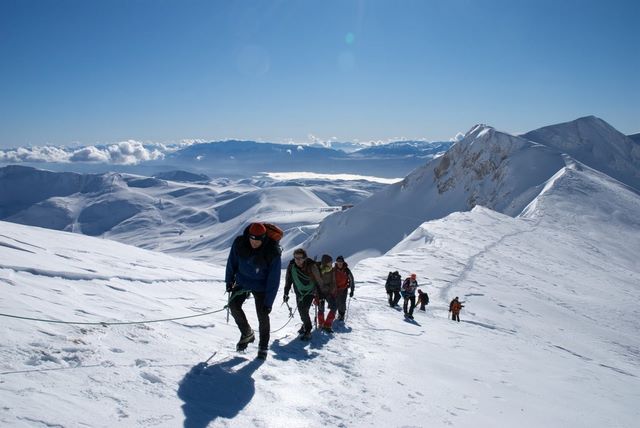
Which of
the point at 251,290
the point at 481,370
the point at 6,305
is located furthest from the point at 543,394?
the point at 6,305

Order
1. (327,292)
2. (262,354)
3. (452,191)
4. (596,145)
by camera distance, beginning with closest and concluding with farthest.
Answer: (262,354) < (327,292) < (452,191) < (596,145)

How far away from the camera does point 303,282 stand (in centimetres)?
830

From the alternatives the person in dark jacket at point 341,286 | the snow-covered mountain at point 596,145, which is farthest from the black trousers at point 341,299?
the snow-covered mountain at point 596,145

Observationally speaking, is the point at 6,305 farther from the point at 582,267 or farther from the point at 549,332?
the point at 582,267

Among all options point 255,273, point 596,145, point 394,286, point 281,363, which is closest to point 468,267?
point 394,286

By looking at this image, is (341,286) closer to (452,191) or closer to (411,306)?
(411,306)

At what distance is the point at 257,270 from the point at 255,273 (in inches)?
3.2

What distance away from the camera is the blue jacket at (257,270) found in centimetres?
646

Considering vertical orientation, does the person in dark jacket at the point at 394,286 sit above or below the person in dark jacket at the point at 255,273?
below

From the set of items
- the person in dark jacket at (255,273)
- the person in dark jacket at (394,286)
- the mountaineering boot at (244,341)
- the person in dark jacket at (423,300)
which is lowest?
the person in dark jacket at (423,300)

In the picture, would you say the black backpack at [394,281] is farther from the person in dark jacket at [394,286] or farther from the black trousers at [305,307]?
the black trousers at [305,307]

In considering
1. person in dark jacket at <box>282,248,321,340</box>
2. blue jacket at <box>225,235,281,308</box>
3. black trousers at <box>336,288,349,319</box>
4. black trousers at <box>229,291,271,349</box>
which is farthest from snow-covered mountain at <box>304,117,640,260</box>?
blue jacket at <box>225,235,281,308</box>

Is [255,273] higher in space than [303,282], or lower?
higher

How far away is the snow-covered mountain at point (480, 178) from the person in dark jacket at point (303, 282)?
55015mm
